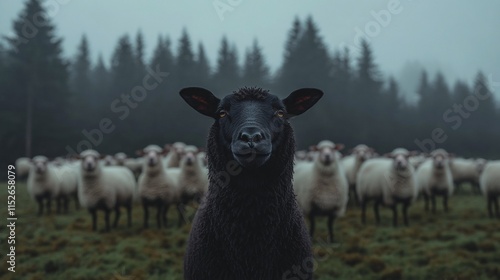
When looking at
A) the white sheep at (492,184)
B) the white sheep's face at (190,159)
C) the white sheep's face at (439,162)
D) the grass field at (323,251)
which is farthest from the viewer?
the white sheep's face at (439,162)

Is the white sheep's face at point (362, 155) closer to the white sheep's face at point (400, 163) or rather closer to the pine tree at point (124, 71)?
the white sheep's face at point (400, 163)

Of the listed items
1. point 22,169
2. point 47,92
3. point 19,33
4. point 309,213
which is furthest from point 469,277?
point 19,33

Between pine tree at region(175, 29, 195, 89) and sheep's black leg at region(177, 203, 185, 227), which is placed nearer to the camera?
sheep's black leg at region(177, 203, 185, 227)

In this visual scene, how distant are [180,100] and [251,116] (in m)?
34.3

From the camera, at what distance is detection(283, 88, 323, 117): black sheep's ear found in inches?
133

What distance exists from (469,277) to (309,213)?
10.3ft

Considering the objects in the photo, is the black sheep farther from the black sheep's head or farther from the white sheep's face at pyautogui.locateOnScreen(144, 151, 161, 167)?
the white sheep's face at pyautogui.locateOnScreen(144, 151, 161, 167)

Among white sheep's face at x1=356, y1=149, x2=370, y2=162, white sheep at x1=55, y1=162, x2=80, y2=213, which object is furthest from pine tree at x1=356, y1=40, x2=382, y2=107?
white sheep at x1=55, y1=162, x2=80, y2=213

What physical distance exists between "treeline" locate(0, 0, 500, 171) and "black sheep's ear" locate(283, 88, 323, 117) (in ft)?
81.1

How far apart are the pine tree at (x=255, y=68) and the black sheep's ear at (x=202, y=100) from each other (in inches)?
1355

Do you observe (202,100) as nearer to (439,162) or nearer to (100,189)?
(100,189)

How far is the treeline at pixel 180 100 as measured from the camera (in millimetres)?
27594

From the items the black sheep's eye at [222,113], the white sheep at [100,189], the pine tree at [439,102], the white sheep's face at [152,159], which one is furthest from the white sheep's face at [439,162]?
the pine tree at [439,102]

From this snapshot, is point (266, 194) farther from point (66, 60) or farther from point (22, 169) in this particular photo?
point (66, 60)
